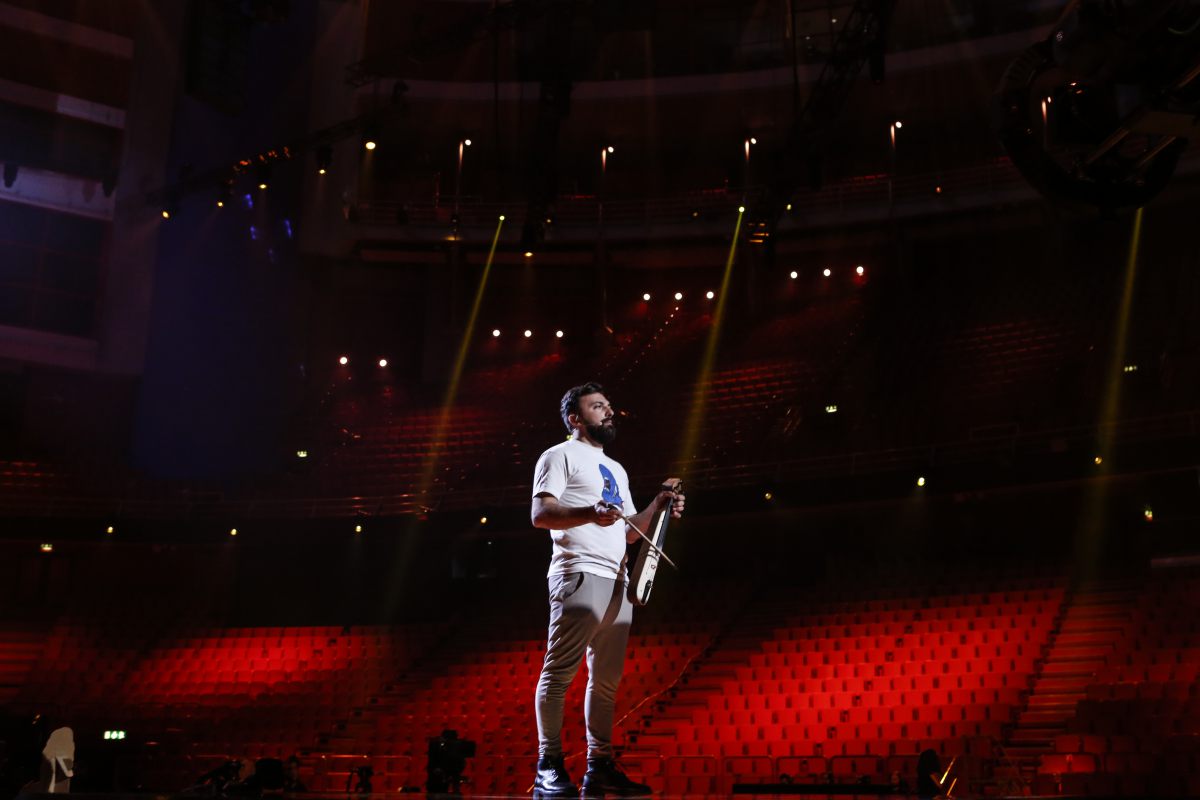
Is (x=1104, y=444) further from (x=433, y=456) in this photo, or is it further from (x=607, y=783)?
(x=607, y=783)

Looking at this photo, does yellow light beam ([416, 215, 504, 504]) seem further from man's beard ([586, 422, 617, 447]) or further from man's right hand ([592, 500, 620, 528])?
man's right hand ([592, 500, 620, 528])

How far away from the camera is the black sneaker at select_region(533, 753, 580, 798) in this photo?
3570mm

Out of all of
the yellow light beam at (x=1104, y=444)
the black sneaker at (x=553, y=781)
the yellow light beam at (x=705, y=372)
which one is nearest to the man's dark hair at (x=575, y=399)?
the black sneaker at (x=553, y=781)

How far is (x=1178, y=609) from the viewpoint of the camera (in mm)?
11414

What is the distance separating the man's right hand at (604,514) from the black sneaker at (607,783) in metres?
0.91

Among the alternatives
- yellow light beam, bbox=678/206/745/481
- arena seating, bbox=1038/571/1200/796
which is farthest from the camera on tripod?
yellow light beam, bbox=678/206/745/481

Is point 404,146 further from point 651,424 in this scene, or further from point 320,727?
point 320,727

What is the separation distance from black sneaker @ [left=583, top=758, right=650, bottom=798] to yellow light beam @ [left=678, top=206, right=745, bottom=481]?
12064mm

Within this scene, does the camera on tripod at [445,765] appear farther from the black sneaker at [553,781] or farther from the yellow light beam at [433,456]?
the yellow light beam at [433,456]

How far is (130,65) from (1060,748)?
62.1 feet

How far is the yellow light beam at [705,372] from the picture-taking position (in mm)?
17047

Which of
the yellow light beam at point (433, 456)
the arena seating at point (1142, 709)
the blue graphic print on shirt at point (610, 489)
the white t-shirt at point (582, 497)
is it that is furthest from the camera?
the yellow light beam at point (433, 456)

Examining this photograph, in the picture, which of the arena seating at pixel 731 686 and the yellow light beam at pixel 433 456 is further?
the yellow light beam at pixel 433 456

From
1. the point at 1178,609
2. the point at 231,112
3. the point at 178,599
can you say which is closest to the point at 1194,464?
the point at 1178,609
